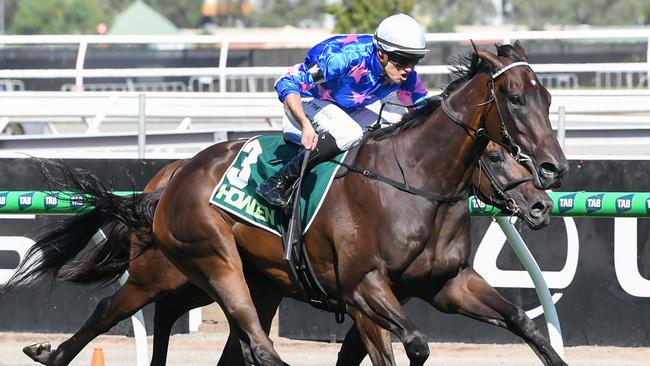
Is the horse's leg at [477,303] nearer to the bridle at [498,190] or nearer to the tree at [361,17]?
the bridle at [498,190]

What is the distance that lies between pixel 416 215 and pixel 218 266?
107 centimetres

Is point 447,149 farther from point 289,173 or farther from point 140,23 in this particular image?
→ point 140,23

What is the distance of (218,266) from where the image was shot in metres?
5.73

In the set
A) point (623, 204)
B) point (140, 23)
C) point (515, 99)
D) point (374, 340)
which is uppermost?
point (515, 99)

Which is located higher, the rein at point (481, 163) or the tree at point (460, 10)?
the rein at point (481, 163)

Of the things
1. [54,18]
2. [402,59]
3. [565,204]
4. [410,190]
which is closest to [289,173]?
[410,190]

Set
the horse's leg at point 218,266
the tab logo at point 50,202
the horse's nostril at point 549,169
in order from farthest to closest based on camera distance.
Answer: the tab logo at point 50,202 → the horse's leg at point 218,266 → the horse's nostril at point 549,169

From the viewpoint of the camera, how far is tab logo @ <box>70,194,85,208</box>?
6.39 m

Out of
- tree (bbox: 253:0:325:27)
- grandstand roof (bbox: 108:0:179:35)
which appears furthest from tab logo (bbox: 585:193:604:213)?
tree (bbox: 253:0:325:27)

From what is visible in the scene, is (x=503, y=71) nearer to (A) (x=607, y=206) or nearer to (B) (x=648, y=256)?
(A) (x=607, y=206)

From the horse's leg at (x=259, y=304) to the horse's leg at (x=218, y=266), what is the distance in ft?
0.94

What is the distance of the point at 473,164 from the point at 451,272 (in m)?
0.47

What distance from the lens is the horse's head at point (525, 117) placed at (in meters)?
4.80

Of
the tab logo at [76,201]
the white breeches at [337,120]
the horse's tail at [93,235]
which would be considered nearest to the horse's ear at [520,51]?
the white breeches at [337,120]
